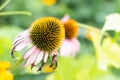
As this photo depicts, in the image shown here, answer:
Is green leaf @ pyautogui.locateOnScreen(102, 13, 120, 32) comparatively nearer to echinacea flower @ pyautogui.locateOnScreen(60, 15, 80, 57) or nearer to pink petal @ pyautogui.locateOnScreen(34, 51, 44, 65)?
pink petal @ pyautogui.locateOnScreen(34, 51, 44, 65)

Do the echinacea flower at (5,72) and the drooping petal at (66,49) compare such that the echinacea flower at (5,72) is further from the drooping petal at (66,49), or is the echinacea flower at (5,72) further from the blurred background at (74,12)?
the blurred background at (74,12)

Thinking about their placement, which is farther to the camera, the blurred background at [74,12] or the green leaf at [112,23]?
the blurred background at [74,12]

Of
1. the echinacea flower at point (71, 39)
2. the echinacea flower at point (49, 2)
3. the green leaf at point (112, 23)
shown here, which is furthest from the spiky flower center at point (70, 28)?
the echinacea flower at point (49, 2)

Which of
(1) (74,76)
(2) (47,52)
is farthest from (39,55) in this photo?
(1) (74,76)

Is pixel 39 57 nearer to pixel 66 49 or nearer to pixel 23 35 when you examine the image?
pixel 23 35

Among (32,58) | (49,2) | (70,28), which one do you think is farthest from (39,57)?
(49,2)

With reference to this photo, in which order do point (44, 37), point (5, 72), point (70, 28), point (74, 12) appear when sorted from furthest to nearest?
point (74, 12) < point (70, 28) < point (44, 37) < point (5, 72)

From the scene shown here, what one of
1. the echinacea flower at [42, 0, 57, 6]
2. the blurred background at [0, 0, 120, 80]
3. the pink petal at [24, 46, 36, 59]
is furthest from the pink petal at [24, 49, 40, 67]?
the echinacea flower at [42, 0, 57, 6]

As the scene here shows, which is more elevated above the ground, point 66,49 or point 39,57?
point 66,49

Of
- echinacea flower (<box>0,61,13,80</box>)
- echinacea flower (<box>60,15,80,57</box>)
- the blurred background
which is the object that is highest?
the blurred background
